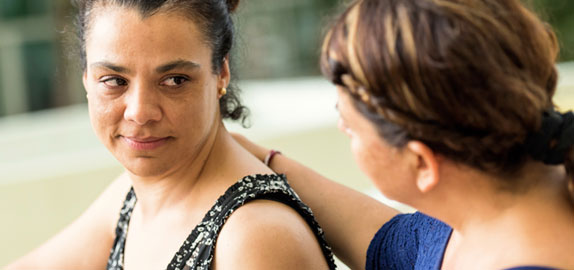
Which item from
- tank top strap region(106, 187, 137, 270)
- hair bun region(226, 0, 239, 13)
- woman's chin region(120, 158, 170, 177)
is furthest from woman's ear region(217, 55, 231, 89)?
tank top strap region(106, 187, 137, 270)

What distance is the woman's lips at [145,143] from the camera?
5.72 ft

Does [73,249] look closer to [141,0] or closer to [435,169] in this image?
[141,0]

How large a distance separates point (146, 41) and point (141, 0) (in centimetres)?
10

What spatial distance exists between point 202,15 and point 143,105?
27 centimetres

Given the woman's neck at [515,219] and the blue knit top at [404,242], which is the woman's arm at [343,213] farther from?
the woman's neck at [515,219]

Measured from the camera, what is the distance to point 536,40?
1204 mm

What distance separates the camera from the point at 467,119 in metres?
1.17

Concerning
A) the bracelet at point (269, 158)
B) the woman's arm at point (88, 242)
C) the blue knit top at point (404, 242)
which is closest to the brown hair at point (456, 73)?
the blue knit top at point (404, 242)

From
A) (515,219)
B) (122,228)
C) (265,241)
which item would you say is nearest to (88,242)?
(122,228)

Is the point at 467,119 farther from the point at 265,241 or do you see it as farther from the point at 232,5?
the point at 232,5

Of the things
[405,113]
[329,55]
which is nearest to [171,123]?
[329,55]

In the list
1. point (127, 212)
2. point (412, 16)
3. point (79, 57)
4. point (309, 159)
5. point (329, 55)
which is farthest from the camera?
point (309, 159)

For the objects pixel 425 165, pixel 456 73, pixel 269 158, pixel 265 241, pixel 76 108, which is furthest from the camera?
pixel 76 108

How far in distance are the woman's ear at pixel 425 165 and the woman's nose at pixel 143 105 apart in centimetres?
69
